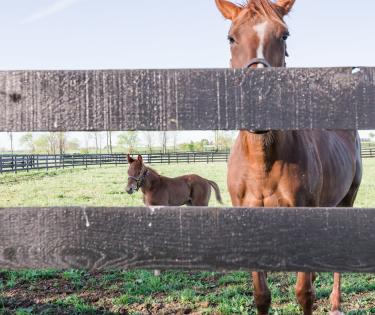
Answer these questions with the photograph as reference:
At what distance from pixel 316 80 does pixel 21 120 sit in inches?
43.3

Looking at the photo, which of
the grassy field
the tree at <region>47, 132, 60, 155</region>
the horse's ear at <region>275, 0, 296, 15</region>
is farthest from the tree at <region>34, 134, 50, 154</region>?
the horse's ear at <region>275, 0, 296, 15</region>

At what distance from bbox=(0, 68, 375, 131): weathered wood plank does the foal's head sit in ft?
2.88

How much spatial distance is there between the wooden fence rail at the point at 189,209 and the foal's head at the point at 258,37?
89cm

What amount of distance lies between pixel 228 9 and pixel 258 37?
82 centimetres

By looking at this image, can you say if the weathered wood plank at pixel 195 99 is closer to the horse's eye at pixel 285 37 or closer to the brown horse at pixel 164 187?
the horse's eye at pixel 285 37

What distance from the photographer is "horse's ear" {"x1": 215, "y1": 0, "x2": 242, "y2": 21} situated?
341 centimetres

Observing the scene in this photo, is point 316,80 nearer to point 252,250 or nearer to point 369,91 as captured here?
point 369,91

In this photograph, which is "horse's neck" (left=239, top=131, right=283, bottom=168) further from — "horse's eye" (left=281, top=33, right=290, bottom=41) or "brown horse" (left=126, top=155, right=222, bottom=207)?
"brown horse" (left=126, top=155, right=222, bottom=207)

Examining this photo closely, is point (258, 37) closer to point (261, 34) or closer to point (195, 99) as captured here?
point (261, 34)

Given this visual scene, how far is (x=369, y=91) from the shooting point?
158cm

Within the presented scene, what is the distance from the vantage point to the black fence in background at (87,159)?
3134 centimetres

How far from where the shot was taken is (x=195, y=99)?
63.2 inches

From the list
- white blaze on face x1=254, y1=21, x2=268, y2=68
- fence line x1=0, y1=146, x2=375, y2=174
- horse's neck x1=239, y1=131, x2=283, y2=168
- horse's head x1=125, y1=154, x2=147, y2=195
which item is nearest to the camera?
white blaze on face x1=254, y1=21, x2=268, y2=68

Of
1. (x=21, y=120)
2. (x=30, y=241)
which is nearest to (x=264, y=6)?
(x=21, y=120)
